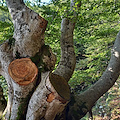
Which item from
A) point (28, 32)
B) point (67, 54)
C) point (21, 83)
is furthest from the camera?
point (67, 54)

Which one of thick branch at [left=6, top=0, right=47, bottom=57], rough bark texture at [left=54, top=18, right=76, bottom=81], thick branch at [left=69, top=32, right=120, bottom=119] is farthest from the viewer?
rough bark texture at [left=54, top=18, right=76, bottom=81]

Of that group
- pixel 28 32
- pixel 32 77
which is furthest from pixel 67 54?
pixel 32 77

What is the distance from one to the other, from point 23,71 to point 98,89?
1.86m

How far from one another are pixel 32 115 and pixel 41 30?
141 centimetres

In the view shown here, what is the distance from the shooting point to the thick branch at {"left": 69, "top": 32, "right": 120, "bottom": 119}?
2.56 m

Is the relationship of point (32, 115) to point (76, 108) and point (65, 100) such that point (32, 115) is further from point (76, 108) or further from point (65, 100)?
point (76, 108)

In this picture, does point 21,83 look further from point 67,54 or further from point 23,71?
point 67,54

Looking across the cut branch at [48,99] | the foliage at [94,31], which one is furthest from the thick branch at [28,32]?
the foliage at [94,31]

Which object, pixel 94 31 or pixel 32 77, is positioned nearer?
pixel 32 77

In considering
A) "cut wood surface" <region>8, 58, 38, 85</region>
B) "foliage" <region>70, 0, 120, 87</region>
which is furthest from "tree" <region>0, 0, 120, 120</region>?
"foliage" <region>70, 0, 120, 87</region>

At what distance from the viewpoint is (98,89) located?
114 inches

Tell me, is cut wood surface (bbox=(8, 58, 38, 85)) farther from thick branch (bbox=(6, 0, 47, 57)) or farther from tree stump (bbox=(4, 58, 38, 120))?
thick branch (bbox=(6, 0, 47, 57))

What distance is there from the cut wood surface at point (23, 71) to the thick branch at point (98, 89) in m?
1.16

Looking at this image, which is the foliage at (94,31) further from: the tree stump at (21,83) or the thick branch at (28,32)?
the tree stump at (21,83)
